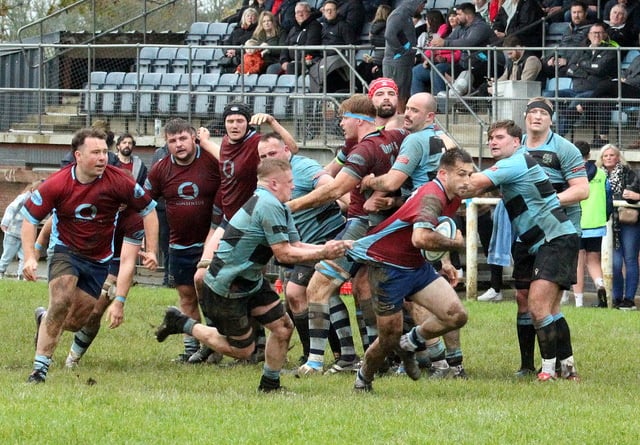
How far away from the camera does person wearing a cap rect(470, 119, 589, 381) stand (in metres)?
10.1

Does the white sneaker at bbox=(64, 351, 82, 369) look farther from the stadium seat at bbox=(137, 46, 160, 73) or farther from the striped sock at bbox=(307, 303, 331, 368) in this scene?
the stadium seat at bbox=(137, 46, 160, 73)

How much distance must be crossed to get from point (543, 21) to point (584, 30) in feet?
3.99

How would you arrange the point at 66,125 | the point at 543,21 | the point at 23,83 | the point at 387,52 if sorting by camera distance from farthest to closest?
the point at 23,83 → the point at 66,125 → the point at 543,21 → the point at 387,52

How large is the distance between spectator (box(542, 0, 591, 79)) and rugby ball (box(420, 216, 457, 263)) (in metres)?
8.99

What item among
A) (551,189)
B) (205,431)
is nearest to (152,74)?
(551,189)

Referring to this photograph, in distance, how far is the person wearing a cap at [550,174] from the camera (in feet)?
34.5

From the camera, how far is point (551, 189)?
1023 cm

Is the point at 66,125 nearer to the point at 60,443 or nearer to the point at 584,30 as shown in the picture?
the point at 584,30

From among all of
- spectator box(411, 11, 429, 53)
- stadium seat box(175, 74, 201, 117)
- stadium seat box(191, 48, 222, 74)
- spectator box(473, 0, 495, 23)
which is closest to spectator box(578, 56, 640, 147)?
spectator box(473, 0, 495, 23)

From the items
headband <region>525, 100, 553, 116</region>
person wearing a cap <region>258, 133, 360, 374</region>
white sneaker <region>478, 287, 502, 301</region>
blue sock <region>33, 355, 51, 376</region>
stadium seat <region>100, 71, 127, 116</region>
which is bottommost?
white sneaker <region>478, 287, 502, 301</region>

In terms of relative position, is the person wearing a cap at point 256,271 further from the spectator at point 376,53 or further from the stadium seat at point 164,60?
the stadium seat at point 164,60

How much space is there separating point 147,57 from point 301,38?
11.8ft

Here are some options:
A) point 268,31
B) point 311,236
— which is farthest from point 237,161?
point 268,31

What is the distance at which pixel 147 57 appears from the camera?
78.6ft
